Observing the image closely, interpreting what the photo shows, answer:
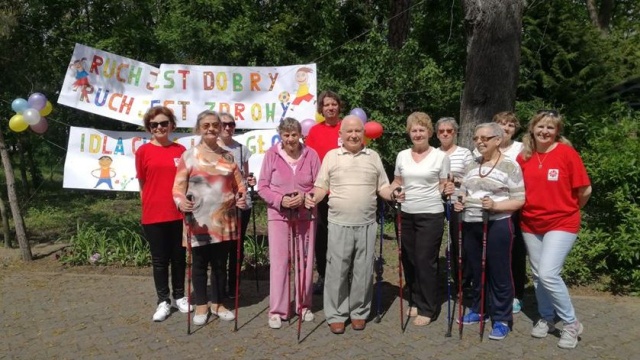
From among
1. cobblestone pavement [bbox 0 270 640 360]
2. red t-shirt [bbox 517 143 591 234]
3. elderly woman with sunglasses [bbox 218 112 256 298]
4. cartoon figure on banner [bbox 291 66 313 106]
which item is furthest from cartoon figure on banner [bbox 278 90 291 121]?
red t-shirt [bbox 517 143 591 234]

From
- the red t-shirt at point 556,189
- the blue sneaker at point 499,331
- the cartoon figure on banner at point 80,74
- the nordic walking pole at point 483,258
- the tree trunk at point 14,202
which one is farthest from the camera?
the tree trunk at point 14,202

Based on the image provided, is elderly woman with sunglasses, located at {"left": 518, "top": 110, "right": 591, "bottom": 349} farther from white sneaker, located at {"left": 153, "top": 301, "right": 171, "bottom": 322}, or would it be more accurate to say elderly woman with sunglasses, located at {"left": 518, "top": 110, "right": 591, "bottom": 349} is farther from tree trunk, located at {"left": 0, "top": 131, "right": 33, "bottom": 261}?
tree trunk, located at {"left": 0, "top": 131, "right": 33, "bottom": 261}

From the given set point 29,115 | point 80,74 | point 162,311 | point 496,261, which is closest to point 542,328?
point 496,261

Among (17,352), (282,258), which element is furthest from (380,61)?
(17,352)

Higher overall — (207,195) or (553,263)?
(207,195)

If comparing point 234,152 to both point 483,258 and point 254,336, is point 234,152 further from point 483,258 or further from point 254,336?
point 483,258

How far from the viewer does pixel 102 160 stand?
6234 mm

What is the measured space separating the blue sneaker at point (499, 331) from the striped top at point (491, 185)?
868 mm

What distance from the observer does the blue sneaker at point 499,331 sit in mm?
4168

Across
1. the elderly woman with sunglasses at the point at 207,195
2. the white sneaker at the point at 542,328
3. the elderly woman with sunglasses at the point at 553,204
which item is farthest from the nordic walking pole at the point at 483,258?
the elderly woman with sunglasses at the point at 207,195

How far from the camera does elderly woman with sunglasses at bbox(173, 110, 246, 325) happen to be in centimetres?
430

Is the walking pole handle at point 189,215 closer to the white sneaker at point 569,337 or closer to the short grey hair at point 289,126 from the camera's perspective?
the short grey hair at point 289,126

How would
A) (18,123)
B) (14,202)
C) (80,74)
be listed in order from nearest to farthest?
(18,123) → (80,74) → (14,202)

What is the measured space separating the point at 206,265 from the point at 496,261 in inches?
95.8
